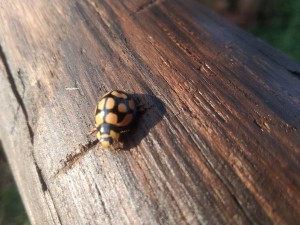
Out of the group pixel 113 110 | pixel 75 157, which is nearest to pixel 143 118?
pixel 113 110

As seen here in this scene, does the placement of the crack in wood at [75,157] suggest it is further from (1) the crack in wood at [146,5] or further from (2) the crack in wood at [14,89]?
(1) the crack in wood at [146,5]

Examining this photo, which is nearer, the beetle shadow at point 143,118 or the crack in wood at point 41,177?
the beetle shadow at point 143,118

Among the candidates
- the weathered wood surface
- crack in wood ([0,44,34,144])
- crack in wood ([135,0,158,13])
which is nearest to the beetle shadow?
the weathered wood surface

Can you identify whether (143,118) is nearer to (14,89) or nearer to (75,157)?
(75,157)

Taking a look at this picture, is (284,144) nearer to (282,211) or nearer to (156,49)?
(282,211)

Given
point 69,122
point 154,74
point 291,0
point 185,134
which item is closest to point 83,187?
point 69,122

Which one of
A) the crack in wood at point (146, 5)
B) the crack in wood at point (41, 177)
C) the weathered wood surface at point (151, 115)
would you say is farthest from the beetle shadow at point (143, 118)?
the crack in wood at point (146, 5)

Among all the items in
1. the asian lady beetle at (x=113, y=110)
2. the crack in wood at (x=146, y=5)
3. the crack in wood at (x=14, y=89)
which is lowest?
the crack in wood at (x=14, y=89)
